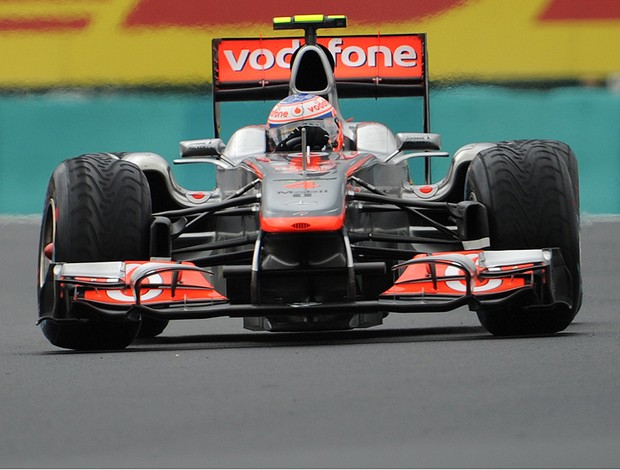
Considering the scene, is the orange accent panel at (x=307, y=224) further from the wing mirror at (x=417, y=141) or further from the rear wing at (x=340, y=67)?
the rear wing at (x=340, y=67)

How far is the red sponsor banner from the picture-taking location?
43.7 feet

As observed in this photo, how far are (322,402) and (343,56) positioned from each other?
6.92 meters

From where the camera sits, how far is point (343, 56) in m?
13.3

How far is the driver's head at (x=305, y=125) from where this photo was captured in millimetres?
11453

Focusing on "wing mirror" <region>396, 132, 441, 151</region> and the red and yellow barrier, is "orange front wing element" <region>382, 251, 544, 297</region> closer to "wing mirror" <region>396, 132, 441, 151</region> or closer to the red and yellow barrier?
"wing mirror" <region>396, 132, 441, 151</region>

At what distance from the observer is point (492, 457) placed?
17.7 ft

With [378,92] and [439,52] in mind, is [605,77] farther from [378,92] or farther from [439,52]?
[378,92]

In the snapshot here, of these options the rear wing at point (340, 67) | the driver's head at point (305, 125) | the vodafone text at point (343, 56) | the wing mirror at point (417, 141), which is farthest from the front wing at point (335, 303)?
the vodafone text at point (343, 56)

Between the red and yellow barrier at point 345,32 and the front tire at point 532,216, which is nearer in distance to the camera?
the front tire at point 532,216

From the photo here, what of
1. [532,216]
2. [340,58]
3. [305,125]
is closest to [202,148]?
[305,125]

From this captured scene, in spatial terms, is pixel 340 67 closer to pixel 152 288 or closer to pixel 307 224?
pixel 307 224

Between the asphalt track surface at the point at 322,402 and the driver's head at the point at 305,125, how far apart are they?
1.58 metres

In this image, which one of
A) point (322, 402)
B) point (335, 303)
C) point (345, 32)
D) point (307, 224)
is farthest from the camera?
point (345, 32)

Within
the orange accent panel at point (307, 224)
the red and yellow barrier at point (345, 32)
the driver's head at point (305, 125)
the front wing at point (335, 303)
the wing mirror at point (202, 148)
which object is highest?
the red and yellow barrier at point (345, 32)
